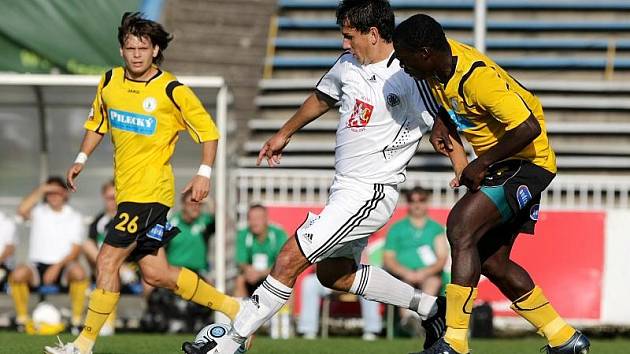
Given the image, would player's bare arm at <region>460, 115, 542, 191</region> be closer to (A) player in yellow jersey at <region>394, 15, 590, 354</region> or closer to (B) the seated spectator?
(A) player in yellow jersey at <region>394, 15, 590, 354</region>

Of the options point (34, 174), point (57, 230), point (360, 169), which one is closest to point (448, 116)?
Result: point (360, 169)

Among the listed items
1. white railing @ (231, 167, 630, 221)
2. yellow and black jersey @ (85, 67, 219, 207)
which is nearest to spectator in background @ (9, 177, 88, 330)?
white railing @ (231, 167, 630, 221)

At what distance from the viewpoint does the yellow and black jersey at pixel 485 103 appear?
255 inches

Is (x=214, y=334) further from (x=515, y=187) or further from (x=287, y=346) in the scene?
(x=287, y=346)

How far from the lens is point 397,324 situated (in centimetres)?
1316

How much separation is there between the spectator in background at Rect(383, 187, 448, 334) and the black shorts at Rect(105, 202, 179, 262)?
5.22 m

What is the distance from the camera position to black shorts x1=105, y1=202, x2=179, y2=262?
7777mm

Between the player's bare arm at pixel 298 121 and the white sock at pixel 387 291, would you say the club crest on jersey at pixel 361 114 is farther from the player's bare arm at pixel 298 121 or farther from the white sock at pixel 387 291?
the white sock at pixel 387 291

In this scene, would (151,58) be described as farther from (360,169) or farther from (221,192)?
(221,192)

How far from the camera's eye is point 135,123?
798 centimetres

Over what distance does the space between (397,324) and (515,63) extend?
23.3 feet

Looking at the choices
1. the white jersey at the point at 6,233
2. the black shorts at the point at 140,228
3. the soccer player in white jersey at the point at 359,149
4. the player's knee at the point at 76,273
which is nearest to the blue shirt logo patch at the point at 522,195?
the soccer player in white jersey at the point at 359,149

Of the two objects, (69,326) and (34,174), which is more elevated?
(34,174)

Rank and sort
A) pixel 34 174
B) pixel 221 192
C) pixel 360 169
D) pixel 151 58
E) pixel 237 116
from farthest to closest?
pixel 237 116 < pixel 34 174 < pixel 221 192 < pixel 151 58 < pixel 360 169
